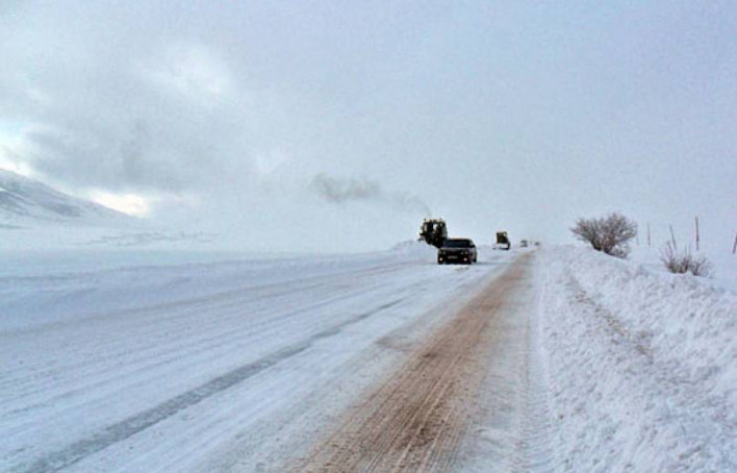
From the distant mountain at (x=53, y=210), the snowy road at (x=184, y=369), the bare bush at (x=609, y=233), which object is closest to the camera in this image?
the snowy road at (x=184, y=369)

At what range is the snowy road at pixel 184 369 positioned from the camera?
145 inches

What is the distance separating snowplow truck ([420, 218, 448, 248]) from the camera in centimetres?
5041

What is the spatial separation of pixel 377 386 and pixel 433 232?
46.1m

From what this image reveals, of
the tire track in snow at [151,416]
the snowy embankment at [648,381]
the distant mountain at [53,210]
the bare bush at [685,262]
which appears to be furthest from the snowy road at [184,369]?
the distant mountain at [53,210]

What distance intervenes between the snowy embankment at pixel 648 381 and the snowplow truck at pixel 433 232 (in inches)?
1612

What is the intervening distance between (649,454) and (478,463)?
1.11 m

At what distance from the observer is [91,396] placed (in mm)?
4871

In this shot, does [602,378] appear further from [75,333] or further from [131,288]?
[131,288]

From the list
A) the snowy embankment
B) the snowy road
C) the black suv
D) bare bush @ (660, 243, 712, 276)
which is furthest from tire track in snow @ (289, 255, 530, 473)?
the black suv

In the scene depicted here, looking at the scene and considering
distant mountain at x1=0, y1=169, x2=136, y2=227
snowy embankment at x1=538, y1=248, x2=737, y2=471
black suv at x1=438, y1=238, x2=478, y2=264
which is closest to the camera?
snowy embankment at x1=538, y1=248, x2=737, y2=471

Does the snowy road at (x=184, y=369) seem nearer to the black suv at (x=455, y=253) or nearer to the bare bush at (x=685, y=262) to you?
the bare bush at (x=685, y=262)

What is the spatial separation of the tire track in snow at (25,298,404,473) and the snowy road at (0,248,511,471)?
0.05ft

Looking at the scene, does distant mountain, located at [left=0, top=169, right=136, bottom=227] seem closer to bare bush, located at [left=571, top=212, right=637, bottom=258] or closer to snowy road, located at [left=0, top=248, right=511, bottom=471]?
bare bush, located at [left=571, top=212, right=637, bottom=258]

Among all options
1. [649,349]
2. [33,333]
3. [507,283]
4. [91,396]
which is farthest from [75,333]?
[507,283]
